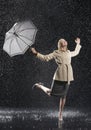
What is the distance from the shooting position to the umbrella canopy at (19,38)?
14383 mm

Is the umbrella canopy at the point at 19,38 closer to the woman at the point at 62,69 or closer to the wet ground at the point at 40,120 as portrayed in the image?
the woman at the point at 62,69

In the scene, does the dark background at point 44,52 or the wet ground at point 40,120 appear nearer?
the wet ground at point 40,120

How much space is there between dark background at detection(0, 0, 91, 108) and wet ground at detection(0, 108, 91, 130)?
2.82 feet

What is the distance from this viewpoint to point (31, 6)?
20.2 metres

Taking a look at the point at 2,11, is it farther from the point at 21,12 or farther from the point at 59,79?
the point at 59,79

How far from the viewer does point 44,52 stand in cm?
1994

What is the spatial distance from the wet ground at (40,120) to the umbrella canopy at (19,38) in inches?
64.4

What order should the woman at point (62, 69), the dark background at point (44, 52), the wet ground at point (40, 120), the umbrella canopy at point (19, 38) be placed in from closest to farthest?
the wet ground at point (40, 120), the umbrella canopy at point (19, 38), the woman at point (62, 69), the dark background at point (44, 52)

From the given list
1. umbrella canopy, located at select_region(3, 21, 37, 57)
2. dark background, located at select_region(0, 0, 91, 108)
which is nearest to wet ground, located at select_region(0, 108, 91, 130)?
dark background, located at select_region(0, 0, 91, 108)

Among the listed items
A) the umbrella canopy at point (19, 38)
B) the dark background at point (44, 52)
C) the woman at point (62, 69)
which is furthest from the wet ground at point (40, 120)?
the umbrella canopy at point (19, 38)

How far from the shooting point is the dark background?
773 inches

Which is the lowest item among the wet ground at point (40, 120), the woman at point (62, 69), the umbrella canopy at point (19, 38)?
the wet ground at point (40, 120)

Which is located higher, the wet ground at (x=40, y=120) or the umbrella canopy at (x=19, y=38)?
the umbrella canopy at (x=19, y=38)

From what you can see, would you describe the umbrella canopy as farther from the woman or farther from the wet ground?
the wet ground
